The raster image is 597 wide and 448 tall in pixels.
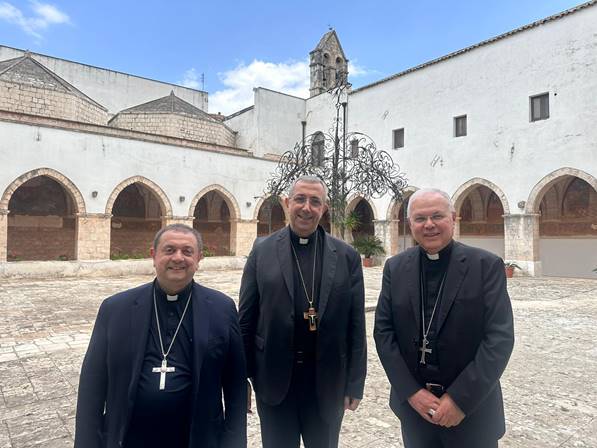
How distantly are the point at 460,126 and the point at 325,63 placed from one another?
10.8 m

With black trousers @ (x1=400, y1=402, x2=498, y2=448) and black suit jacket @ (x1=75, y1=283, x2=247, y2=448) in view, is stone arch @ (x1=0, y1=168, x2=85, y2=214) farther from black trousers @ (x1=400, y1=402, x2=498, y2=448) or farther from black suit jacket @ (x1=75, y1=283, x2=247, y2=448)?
black trousers @ (x1=400, y1=402, x2=498, y2=448)

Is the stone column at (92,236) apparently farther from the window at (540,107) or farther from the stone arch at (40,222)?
the window at (540,107)

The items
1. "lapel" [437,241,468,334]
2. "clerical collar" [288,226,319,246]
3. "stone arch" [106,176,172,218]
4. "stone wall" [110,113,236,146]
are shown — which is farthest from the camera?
"stone wall" [110,113,236,146]

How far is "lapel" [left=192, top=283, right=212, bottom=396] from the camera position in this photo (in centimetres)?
164

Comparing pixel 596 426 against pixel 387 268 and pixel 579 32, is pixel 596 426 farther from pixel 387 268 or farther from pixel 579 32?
pixel 579 32

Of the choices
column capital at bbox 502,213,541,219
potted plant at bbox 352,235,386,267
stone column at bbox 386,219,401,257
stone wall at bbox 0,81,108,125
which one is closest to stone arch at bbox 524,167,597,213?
column capital at bbox 502,213,541,219

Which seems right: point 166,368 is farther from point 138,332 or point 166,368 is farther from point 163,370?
point 138,332

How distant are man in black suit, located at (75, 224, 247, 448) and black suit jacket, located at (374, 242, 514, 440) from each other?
0.73 metres

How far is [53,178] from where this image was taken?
14.1 m

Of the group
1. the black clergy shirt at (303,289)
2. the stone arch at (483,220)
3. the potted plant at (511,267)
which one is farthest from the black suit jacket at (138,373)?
the stone arch at (483,220)

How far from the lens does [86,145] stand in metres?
14.8

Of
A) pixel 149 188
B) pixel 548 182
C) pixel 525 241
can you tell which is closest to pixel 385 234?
pixel 525 241

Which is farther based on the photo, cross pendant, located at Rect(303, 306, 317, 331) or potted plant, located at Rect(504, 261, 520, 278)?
potted plant, located at Rect(504, 261, 520, 278)

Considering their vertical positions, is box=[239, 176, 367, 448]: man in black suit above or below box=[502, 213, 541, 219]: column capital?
below
